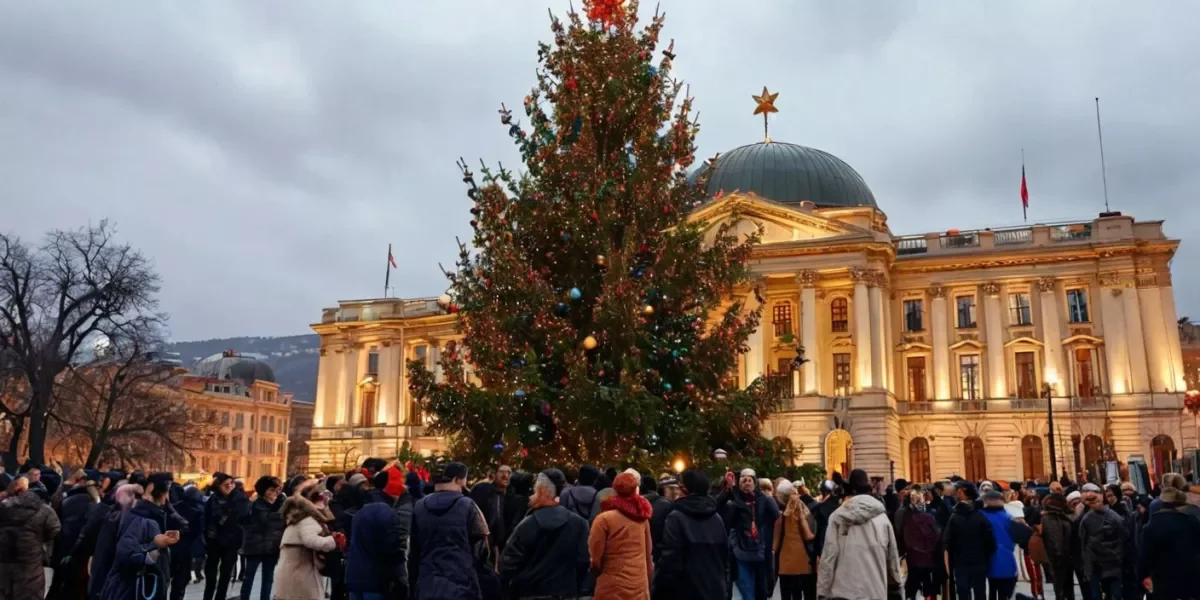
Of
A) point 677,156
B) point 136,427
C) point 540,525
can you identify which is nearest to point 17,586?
point 540,525

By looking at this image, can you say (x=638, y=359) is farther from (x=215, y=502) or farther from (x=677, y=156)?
(x=215, y=502)

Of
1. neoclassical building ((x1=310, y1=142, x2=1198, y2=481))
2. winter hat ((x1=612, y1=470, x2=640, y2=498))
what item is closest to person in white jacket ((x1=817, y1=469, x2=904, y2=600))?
winter hat ((x1=612, y1=470, x2=640, y2=498))

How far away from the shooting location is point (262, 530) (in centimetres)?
1315

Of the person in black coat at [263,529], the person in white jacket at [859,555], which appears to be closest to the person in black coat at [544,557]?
the person in white jacket at [859,555]

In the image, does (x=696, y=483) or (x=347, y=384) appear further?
(x=347, y=384)

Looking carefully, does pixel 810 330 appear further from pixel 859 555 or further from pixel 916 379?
pixel 859 555

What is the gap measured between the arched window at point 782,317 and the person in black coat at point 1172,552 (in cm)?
4299

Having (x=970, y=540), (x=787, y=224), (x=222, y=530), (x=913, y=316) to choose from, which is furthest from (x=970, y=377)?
(x=222, y=530)

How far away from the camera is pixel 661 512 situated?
35.9 ft

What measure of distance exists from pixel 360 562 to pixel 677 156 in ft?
36.0

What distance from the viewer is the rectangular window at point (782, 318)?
2093 inches

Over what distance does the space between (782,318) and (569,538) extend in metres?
46.4

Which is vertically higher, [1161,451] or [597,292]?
[597,292]

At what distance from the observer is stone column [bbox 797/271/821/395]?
2005 inches
